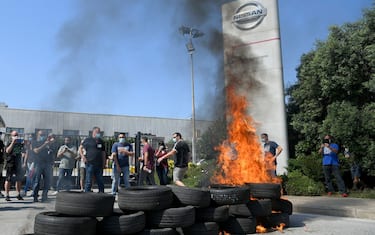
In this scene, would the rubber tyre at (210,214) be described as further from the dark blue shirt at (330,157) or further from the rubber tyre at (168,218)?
the dark blue shirt at (330,157)

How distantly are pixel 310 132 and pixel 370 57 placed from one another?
172 inches

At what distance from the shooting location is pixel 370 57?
13.2 metres

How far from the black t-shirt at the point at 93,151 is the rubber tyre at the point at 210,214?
4222 mm

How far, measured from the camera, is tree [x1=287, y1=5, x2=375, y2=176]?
39.1 ft

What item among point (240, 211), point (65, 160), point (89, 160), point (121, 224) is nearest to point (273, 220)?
point (240, 211)

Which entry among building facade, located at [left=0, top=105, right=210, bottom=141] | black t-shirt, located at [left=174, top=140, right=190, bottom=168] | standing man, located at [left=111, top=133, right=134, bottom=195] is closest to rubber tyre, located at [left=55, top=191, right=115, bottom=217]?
black t-shirt, located at [left=174, top=140, right=190, bottom=168]

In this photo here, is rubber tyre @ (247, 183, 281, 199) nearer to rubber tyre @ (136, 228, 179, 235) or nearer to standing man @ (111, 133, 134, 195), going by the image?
rubber tyre @ (136, 228, 179, 235)

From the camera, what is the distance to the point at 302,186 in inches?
398

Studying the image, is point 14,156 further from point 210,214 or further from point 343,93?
point 343,93

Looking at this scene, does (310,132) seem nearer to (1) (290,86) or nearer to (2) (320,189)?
(1) (290,86)

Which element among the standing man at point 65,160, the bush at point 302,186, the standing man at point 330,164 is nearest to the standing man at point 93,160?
the standing man at point 65,160

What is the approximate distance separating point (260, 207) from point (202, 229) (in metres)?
1.20

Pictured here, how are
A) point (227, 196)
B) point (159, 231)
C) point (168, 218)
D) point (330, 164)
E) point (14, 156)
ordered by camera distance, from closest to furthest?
1. point (159, 231)
2. point (168, 218)
3. point (227, 196)
4. point (14, 156)
5. point (330, 164)

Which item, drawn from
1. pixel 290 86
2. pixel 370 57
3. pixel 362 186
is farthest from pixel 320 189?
pixel 290 86
